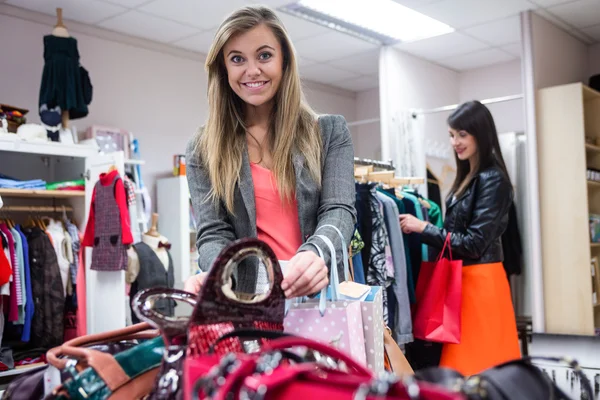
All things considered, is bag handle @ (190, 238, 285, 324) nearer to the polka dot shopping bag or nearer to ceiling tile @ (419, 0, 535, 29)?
the polka dot shopping bag

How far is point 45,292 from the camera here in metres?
3.60

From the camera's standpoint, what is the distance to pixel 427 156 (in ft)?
17.7

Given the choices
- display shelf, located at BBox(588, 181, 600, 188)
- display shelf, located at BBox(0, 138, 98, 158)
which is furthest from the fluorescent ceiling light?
display shelf, located at BBox(0, 138, 98, 158)

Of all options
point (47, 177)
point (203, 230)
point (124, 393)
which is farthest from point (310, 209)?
point (47, 177)

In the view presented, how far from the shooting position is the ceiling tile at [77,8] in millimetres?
4309

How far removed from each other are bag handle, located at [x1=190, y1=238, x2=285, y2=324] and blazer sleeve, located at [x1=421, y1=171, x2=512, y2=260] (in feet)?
7.60

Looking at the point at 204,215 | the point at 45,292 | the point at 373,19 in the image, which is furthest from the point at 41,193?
the point at 373,19

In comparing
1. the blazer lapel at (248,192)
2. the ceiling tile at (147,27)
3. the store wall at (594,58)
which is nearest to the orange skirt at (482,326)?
the blazer lapel at (248,192)

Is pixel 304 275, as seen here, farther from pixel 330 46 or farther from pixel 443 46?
pixel 443 46

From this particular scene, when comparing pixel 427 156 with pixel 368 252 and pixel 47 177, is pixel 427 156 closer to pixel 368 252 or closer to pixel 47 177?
pixel 368 252

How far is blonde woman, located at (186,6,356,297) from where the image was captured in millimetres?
1291

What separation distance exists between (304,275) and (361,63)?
565 centimetres

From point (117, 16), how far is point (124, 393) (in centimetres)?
440

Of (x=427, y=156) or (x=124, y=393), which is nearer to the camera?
(x=124, y=393)
